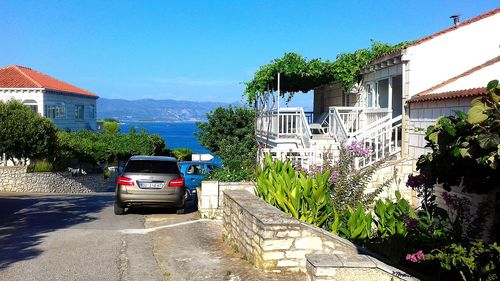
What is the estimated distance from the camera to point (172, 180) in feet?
48.3

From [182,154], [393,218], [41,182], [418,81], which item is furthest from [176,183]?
[182,154]

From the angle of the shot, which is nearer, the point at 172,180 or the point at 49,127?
the point at 172,180

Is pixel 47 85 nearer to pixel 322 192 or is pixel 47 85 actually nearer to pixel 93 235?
pixel 93 235

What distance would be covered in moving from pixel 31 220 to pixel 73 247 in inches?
186

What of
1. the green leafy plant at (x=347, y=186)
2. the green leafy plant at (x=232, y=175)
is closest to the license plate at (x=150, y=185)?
the green leafy plant at (x=232, y=175)

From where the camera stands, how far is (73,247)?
33.4ft

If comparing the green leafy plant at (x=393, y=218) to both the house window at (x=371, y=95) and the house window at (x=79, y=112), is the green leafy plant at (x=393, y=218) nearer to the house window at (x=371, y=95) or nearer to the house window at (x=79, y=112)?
the house window at (x=371, y=95)

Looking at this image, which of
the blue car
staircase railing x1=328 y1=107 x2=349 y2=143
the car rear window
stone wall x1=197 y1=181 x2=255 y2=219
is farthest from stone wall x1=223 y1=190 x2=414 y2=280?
the blue car

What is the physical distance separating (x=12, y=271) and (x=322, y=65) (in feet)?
45.1

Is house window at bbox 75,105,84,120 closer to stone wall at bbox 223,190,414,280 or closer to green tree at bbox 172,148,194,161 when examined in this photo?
green tree at bbox 172,148,194,161

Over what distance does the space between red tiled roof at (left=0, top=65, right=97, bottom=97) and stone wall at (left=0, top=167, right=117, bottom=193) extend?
41.8 ft

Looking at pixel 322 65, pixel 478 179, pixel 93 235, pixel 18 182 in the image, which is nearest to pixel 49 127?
pixel 18 182

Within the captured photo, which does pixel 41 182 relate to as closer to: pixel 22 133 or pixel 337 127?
pixel 22 133

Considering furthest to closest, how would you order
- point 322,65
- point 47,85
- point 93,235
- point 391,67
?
point 47,85
point 322,65
point 391,67
point 93,235
